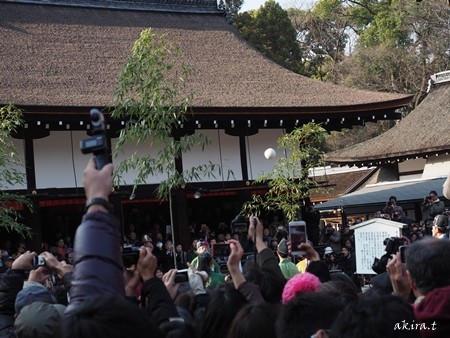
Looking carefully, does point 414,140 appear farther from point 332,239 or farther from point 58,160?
point 58,160

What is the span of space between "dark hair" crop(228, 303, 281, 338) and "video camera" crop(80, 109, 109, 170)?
3.09 feet

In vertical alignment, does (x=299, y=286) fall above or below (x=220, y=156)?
below

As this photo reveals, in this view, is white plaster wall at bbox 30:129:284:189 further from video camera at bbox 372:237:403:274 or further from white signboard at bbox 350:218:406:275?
video camera at bbox 372:237:403:274

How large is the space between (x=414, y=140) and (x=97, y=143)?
24.2 meters

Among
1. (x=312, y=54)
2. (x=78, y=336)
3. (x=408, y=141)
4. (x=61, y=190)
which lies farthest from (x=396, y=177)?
(x=78, y=336)

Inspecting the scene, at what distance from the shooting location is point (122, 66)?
20.7m

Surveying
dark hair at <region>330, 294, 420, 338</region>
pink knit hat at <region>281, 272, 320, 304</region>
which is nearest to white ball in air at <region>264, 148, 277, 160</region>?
pink knit hat at <region>281, 272, 320, 304</region>

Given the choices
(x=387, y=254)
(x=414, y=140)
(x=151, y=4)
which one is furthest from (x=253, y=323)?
(x=414, y=140)

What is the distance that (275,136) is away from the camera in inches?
801

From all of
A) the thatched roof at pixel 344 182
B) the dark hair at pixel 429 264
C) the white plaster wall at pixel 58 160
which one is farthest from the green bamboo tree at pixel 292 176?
the dark hair at pixel 429 264

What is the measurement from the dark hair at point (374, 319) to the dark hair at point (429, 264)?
0.48m

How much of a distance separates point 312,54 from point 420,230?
31786 mm

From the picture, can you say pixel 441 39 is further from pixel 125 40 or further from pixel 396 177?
pixel 125 40

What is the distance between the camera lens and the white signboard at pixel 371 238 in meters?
12.3
